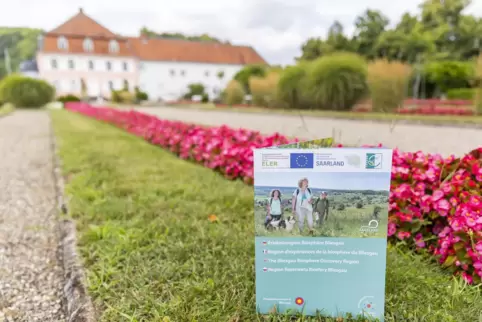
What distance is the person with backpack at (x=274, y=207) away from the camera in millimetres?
1434

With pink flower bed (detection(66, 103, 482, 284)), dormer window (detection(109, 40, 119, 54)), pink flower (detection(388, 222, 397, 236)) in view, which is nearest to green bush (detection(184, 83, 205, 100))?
dormer window (detection(109, 40, 119, 54))

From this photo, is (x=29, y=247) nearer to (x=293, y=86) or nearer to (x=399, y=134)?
(x=399, y=134)

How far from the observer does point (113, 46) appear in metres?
46.1

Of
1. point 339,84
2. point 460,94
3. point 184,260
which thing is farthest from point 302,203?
point 460,94

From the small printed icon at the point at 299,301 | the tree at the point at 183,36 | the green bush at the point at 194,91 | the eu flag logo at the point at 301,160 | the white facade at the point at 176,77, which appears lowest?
the small printed icon at the point at 299,301

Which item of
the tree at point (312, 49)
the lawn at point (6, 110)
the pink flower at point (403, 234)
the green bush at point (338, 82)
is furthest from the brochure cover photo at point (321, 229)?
the tree at point (312, 49)

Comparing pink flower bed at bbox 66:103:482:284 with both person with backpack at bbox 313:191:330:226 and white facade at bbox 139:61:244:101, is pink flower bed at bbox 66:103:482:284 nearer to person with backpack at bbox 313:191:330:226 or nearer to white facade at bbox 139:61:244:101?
person with backpack at bbox 313:191:330:226

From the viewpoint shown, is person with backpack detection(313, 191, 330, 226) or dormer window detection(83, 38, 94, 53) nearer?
person with backpack detection(313, 191, 330, 226)

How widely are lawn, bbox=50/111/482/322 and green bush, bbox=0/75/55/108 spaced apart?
24.4 metres

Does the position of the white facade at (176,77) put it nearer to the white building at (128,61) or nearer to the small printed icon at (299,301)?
the white building at (128,61)

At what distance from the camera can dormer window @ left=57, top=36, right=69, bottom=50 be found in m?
43.0

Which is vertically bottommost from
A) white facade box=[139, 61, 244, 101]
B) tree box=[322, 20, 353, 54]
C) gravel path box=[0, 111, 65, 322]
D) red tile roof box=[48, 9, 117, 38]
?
gravel path box=[0, 111, 65, 322]

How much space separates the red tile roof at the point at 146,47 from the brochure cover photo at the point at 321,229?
4737cm

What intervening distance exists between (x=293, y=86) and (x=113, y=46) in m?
35.4
